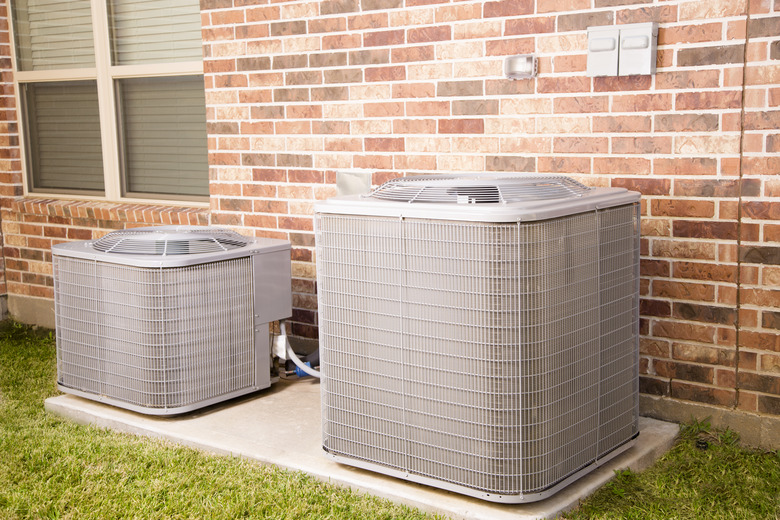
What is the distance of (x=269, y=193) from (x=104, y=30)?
1781mm

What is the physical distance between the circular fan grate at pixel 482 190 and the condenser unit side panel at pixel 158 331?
102 centimetres

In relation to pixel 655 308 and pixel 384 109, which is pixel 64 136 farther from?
pixel 655 308

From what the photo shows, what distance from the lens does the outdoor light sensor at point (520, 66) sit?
3.56 m

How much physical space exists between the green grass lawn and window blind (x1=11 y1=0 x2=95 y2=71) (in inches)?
116

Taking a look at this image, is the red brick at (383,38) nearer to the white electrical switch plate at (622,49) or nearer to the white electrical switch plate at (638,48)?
the white electrical switch plate at (622,49)

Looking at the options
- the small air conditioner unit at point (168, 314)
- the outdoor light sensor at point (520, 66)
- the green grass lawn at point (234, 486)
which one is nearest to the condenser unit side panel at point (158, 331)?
the small air conditioner unit at point (168, 314)

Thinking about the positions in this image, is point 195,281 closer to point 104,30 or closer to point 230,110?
point 230,110

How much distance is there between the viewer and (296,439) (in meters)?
3.32

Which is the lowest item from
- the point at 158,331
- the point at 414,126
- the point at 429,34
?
the point at 158,331

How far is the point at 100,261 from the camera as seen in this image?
11.9 ft

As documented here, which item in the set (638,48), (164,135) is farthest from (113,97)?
(638,48)

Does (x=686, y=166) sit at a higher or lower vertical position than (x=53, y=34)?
lower

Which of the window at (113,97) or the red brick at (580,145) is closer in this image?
the red brick at (580,145)

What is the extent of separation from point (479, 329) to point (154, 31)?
3444mm
